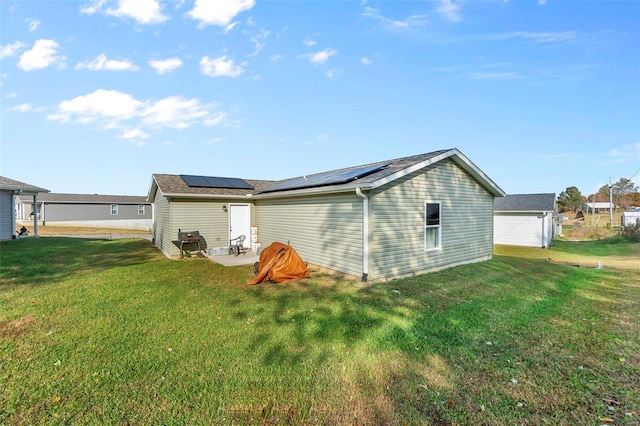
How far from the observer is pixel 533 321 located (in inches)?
202

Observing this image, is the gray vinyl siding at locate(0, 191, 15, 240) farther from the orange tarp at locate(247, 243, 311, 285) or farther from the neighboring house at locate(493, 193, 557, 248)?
the neighboring house at locate(493, 193, 557, 248)

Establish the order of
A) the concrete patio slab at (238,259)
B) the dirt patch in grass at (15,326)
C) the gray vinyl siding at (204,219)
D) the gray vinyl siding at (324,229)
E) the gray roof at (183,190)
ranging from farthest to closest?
1. the gray vinyl siding at (204,219)
2. the gray roof at (183,190)
3. the concrete patio slab at (238,259)
4. the gray vinyl siding at (324,229)
5. the dirt patch in grass at (15,326)

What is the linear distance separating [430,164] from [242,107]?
9756mm

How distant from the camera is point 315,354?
3.87 m

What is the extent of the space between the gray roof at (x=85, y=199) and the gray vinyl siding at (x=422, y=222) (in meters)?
33.0

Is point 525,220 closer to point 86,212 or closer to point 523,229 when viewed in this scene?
point 523,229

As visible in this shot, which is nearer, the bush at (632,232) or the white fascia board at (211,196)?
the white fascia board at (211,196)

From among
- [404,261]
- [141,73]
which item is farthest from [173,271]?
[141,73]

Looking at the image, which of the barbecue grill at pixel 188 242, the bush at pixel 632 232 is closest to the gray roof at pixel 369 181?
the barbecue grill at pixel 188 242

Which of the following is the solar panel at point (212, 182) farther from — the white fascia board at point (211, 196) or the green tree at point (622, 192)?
the green tree at point (622, 192)

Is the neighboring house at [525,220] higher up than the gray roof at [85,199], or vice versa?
the gray roof at [85,199]

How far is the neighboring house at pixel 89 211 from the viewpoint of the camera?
30.9 metres

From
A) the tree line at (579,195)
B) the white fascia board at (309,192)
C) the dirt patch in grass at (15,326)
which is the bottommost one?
the dirt patch in grass at (15,326)

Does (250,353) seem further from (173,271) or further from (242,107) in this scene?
(242,107)
